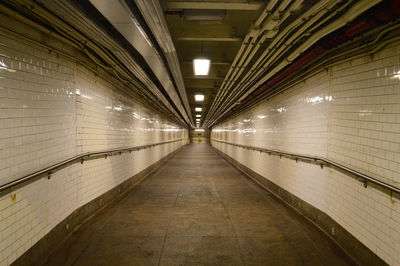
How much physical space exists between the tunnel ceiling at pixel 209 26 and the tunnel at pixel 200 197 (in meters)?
0.03

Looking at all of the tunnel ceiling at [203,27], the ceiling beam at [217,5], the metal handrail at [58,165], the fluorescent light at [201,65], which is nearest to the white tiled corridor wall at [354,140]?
the tunnel ceiling at [203,27]

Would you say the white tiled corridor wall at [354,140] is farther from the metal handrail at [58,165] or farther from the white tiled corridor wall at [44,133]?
the white tiled corridor wall at [44,133]

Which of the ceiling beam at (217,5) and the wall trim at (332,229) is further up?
the ceiling beam at (217,5)

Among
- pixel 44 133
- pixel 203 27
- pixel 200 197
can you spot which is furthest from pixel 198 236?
pixel 203 27

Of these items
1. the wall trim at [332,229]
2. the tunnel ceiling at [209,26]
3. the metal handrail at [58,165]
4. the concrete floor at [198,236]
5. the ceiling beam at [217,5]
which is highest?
the tunnel ceiling at [209,26]

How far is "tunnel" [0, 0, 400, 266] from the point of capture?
256 centimetres

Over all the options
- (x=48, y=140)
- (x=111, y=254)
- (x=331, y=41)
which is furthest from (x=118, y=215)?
(x=331, y=41)

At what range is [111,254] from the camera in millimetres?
3018

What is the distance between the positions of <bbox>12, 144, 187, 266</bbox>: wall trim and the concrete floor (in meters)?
0.11

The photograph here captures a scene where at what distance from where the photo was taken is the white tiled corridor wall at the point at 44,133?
2.46 m

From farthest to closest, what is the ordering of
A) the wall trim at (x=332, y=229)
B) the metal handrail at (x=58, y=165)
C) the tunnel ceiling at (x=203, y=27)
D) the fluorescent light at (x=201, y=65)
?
the fluorescent light at (x=201, y=65) → the wall trim at (x=332, y=229) → the tunnel ceiling at (x=203, y=27) → the metal handrail at (x=58, y=165)

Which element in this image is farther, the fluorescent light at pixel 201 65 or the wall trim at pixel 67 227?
the fluorescent light at pixel 201 65

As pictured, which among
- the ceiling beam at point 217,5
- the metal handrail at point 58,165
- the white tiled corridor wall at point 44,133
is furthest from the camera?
the ceiling beam at point 217,5

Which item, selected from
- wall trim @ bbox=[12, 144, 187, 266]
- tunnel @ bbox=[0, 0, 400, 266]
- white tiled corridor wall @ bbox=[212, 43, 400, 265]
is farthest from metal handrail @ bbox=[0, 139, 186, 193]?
white tiled corridor wall @ bbox=[212, 43, 400, 265]
